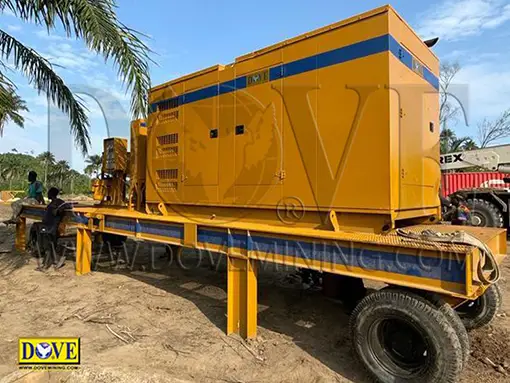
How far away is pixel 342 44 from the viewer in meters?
3.92

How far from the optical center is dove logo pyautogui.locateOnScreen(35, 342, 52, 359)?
4.07 meters

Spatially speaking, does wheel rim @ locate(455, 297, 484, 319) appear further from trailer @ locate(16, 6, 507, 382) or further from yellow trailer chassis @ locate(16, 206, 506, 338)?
yellow trailer chassis @ locate(16, 206, 506, 338)

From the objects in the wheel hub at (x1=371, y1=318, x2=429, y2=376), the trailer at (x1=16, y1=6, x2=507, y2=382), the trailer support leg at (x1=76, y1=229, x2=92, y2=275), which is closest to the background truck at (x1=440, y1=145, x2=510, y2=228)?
the trailer at (x1=16, y1=6, x2=507, y2=382)

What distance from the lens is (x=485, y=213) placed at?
12.2 meters

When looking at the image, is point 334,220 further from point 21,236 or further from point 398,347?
point 21,236

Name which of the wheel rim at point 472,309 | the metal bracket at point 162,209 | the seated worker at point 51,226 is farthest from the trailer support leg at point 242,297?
the seated worker at point 51,226

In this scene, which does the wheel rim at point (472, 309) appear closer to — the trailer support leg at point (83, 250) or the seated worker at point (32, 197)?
the trailer support leg at point (83, 250)

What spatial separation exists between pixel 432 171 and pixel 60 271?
23.5 feet

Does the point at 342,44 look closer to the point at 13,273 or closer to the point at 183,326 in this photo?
the point at 183,326

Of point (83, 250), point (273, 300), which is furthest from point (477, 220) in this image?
point (83, 250)

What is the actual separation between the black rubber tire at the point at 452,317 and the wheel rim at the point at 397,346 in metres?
0.28

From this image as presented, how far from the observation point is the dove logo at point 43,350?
4.07 meters

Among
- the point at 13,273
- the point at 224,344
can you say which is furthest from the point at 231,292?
the point at 13,273

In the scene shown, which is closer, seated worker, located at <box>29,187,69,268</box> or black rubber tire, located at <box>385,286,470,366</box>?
black rubber tire, located at <box>385,286,470,366</box>
